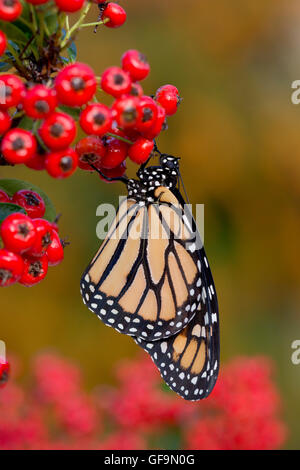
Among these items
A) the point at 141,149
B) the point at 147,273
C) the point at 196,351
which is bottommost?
the point at 196,351

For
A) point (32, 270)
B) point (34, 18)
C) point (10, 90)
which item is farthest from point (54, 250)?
point (34, 18)

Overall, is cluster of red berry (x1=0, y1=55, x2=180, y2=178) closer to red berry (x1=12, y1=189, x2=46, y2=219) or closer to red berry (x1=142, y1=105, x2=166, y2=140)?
red berry (x1=142, y1=105, x2=166, y2=140)

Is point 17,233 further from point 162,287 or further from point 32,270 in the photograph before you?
point 162,287

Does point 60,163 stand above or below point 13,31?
below

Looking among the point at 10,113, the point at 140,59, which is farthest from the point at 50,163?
the point at 140,59

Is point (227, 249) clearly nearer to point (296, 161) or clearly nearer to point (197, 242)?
point (296, 161)

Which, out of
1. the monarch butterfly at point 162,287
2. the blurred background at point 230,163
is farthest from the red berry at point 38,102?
the blurred background at point 230,163
